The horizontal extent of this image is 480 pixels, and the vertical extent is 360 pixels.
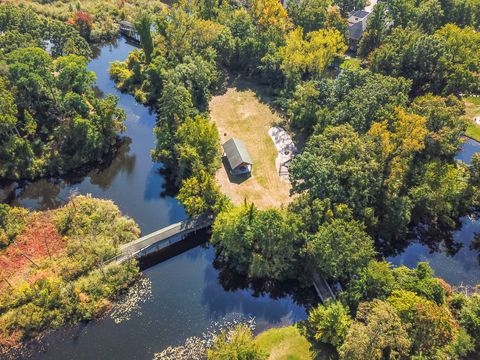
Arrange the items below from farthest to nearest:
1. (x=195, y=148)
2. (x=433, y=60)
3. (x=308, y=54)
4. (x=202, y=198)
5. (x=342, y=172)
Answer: (x=308, y=54) → (x=433, y=60) → (x=195, y=148) → (x=202, y=198) → (x=342, y=172)

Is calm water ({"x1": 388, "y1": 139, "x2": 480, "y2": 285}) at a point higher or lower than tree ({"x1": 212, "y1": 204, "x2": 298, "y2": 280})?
lower

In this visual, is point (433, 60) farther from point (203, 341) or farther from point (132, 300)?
point (132, 300)

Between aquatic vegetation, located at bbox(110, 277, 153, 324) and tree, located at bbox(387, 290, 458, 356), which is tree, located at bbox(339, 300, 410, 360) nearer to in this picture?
tree, located at bbox(387, 290, 458, 356)

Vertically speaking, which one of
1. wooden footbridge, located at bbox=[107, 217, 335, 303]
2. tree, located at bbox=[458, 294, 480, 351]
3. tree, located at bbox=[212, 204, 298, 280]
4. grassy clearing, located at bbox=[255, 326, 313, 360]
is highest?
wooden footbridge, located at bbox=[107, 217, 335, 303]

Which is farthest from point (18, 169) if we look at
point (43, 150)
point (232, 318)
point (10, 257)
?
point (232, 318)

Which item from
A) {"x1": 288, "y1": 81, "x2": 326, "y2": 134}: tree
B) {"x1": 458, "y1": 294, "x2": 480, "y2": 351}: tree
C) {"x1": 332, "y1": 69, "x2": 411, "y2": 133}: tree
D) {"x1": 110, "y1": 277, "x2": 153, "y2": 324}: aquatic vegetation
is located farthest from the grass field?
{"x1": 458, "y1": 294, "x2": 480, "y2": 351}: tree

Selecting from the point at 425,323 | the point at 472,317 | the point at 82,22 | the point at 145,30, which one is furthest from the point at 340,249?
the point at 82,22

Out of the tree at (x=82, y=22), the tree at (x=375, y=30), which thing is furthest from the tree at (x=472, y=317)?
the tree at (x=82, y=22)
